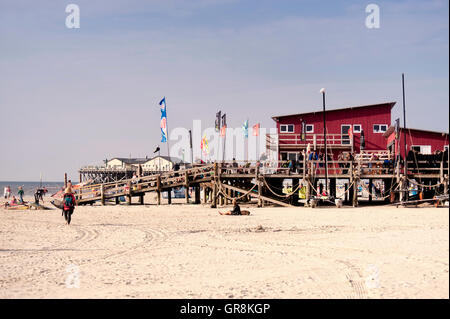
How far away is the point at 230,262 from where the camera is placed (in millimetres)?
11094

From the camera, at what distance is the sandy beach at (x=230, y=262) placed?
8430 millimetres

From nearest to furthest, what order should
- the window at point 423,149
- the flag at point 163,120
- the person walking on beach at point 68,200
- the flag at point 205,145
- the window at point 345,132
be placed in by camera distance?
the person walking on beach at point 68,200
the window at point 423,149
the window at point 345,132
the flag at point 163,120
the flag at point 205,145

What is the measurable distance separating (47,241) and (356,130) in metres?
26.5

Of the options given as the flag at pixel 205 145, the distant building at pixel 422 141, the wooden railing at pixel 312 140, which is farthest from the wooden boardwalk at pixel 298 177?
the flag at pixel 205 145

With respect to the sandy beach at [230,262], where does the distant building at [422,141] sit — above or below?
above

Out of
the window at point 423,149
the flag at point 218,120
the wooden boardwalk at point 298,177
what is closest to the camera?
the wooden boardwalk at point 298,177

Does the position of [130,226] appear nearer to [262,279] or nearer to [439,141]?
[262,279]

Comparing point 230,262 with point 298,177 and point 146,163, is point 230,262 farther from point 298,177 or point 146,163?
point 146,163

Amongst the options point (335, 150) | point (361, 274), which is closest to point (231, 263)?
point (361, 274)

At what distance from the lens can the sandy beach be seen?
843 centimetres

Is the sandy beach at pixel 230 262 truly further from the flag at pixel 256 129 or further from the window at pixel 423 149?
the flag at pixel 256 129

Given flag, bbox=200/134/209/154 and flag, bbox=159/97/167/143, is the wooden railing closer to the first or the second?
flag, bbox=159/97/167/143

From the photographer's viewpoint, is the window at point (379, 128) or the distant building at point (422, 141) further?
the window at point (379, 128)

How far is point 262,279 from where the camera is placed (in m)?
9.25
